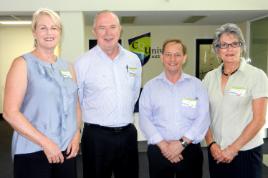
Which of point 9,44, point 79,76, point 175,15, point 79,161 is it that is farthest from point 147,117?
point 9,44

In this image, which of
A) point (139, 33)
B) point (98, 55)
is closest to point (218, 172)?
point (98, 55)

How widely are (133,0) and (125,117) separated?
11.8 feet

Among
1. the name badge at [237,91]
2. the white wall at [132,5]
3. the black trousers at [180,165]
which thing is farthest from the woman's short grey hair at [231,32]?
the white wall at [132,5]

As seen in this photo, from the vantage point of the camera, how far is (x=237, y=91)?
6.69 ft

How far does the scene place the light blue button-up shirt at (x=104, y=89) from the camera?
2.28 meters

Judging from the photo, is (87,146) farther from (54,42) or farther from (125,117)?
(54,42)

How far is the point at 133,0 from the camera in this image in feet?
17.9

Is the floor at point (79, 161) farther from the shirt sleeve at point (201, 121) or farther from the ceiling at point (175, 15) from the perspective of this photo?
the ceiling at point (175, 15)

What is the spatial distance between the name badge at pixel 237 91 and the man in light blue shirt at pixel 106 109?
2.48 feet

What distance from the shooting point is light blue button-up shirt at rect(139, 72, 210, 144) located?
2.22 metres

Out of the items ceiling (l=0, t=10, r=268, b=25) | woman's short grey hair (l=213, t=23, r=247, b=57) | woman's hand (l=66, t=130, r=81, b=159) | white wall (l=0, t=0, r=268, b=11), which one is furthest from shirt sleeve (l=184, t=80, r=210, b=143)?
ceiling (l=0, t=10, r=268, b=25)

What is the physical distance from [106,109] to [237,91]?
3.07 ft

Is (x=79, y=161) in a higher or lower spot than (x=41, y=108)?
lower

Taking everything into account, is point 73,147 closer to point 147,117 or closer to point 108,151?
point 108,151
